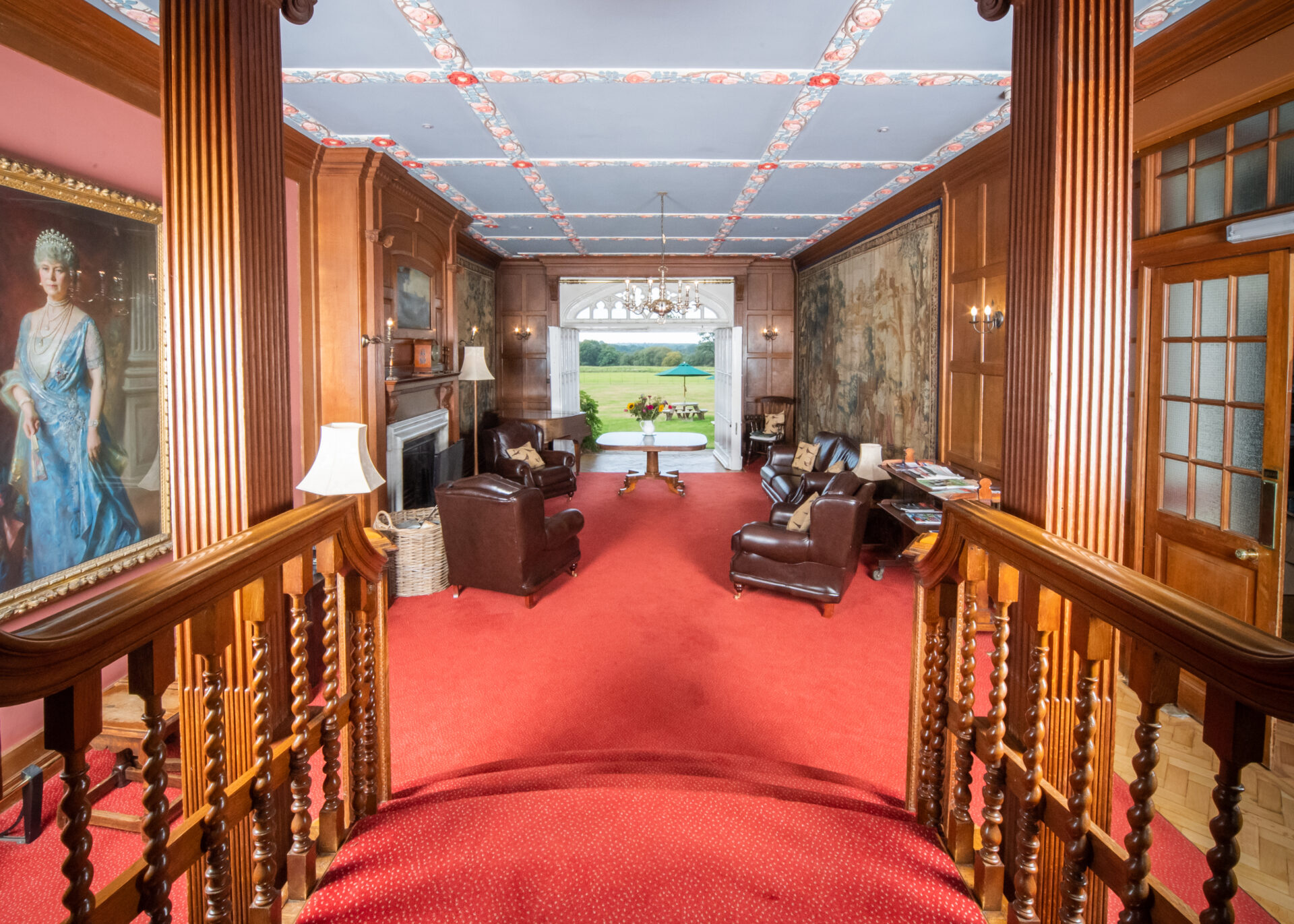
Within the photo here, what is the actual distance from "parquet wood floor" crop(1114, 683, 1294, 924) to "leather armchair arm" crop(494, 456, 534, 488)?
247 inches

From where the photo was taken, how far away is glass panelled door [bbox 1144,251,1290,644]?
3.12m

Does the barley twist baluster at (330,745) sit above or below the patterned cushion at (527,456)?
below

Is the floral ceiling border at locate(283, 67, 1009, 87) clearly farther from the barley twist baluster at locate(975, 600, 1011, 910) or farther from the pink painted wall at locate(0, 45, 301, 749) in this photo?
the barley twist baluster at locate(975, 600, 1011, 910)

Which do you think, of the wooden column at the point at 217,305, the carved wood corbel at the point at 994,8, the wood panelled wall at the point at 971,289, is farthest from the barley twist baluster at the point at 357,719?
the wood panelled wall at the point at 971,289

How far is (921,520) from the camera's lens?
15.9 feet

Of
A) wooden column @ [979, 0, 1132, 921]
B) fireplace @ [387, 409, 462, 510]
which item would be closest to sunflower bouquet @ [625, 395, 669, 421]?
fireplace @ [387, 409, 462, 510]

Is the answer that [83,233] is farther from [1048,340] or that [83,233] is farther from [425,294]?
[425,294]

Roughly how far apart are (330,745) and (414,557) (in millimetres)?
3524

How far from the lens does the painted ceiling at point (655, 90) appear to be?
3.32 m

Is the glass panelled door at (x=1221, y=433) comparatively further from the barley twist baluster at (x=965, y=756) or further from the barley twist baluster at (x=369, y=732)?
the barley twist baluster at (x=369, y=732)

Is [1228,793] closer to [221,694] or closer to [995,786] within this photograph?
[995,786]

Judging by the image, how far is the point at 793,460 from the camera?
8734 millimetres

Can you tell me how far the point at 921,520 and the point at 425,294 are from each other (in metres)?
5.23

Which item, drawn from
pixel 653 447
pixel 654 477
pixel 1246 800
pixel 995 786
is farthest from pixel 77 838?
pixel 654 477
